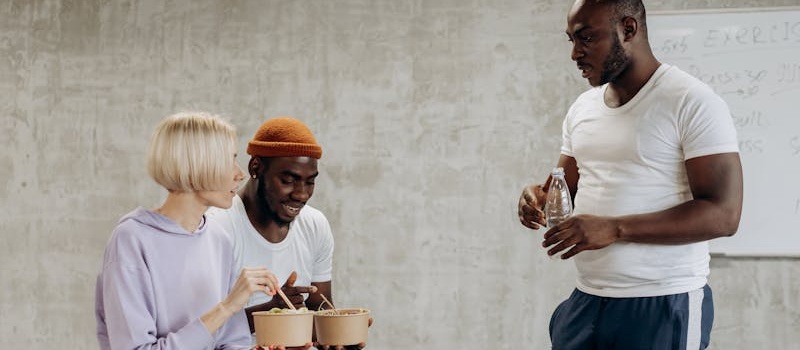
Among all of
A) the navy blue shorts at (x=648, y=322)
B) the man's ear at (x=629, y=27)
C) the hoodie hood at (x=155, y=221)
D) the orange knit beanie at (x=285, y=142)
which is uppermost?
the man's ear at (x=629, y=27)

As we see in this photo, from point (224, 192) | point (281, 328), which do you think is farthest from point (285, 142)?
point (281, 328)

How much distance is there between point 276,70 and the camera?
3516 mm

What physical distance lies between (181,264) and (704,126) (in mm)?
1116

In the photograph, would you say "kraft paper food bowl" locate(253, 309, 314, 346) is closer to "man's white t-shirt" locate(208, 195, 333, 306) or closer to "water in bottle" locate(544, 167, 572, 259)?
"man's white t-shirt" locate(208, 195, 333, 306)

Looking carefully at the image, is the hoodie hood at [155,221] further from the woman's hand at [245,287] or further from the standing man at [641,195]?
the standing man at [641,195]

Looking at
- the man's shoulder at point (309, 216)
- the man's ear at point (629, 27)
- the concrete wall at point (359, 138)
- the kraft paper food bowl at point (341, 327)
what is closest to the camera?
the kraft paper food bowl at point (341, 327)

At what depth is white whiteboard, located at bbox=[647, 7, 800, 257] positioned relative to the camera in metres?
3.19

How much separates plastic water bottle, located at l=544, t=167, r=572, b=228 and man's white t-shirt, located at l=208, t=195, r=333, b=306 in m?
0.72

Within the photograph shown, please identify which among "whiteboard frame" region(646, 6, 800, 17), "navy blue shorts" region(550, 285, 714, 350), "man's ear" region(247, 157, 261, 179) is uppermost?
"whiteboard frame" region(646, 6, 800, 17)

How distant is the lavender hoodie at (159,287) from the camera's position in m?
1.64

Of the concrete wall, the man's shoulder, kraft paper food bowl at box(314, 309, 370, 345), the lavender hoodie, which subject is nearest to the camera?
the lavender hoodie

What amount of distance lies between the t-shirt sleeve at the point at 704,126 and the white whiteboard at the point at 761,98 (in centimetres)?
153

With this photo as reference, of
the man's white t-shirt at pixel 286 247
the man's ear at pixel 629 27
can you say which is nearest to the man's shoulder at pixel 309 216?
the man's white t-shirt at pixel 286 247

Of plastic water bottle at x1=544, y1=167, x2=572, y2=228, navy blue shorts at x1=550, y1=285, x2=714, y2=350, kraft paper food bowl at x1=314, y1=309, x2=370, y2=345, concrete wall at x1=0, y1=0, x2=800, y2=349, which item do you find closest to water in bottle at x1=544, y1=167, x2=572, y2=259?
plastic water bottle at x1=544, y1=167, x2=572, y2=228
